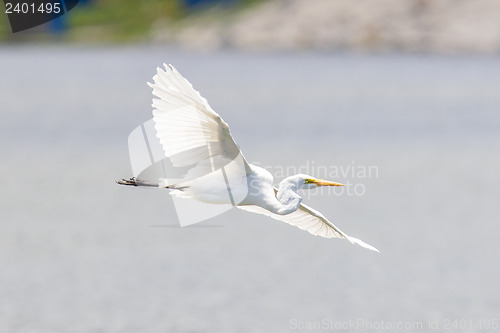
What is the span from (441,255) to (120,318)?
632 cm

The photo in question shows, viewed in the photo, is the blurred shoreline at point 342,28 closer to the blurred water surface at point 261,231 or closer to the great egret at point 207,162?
the blurred water surface at point 261,231

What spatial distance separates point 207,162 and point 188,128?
0.40 m

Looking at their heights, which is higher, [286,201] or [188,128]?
[188,128]

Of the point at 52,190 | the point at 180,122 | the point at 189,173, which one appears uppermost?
the point at 180,122

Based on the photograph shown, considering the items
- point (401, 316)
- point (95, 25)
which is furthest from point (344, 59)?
point (401, 316)

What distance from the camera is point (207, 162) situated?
7.67 m

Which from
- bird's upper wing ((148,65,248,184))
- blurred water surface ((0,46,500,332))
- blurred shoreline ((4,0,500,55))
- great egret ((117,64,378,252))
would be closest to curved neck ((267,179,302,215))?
great egret ((117,64,378,252))

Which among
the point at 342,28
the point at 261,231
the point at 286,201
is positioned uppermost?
the point at 286,201

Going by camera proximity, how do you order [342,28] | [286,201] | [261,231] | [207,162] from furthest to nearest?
[342,28] → [261,231] → [207,162] → [286,201]

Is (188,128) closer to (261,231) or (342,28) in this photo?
(261,231)

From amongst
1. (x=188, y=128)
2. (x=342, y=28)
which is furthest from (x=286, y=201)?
(x=342, y=28)

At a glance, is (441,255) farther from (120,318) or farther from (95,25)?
(95,25)

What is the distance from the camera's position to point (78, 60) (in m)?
57.8

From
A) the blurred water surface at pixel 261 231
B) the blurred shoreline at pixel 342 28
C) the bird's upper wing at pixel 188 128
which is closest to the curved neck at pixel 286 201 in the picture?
the bird's upper wing at pixel 188 128
